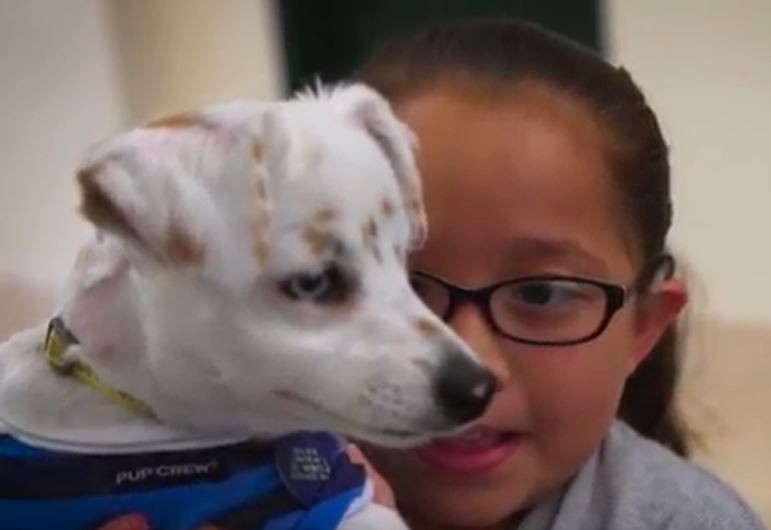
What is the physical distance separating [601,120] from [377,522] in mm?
342

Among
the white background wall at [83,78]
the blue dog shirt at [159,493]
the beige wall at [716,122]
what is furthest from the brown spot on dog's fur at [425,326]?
the white background wall at [83,78]

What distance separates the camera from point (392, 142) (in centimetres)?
94

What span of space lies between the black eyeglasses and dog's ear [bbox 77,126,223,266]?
0.76 feet

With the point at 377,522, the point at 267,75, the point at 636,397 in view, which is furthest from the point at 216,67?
the point at 377,522

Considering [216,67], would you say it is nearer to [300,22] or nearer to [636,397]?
[300,22]

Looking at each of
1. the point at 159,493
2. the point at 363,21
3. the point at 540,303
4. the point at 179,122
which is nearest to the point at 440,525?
the point at 540,303

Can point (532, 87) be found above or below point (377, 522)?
above

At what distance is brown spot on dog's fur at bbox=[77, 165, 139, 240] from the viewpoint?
0.85 m

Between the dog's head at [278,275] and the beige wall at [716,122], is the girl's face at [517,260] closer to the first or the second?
the dog's head at [278,275]

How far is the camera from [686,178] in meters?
2.21

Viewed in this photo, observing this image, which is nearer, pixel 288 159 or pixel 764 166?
pixel 288 159

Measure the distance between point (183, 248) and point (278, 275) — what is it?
0.05 meters

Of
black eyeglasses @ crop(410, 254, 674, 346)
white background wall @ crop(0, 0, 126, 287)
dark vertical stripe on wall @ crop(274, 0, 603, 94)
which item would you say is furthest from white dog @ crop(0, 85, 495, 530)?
white background wall @ crop(0, 0, 126, 287)

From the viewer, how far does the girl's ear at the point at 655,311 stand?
1.18 meters
